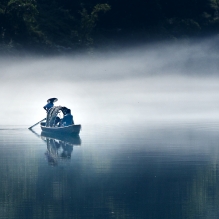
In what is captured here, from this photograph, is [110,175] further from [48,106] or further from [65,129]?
[48,106]

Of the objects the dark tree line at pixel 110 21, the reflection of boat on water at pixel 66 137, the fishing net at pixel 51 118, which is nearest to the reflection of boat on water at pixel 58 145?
the reflection of boat on water at pixel 66 137

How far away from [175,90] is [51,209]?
119918 mm

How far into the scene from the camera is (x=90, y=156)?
3509 cm

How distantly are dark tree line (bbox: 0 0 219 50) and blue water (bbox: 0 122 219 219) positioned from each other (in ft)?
266

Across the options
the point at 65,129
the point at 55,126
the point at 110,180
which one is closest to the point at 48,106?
the point at 55,126

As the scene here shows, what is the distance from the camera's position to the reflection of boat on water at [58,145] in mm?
34844


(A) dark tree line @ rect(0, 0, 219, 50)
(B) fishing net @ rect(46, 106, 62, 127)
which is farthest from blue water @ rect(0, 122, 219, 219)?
(A) dark tree line @ rect(0, 0, 219, 50)

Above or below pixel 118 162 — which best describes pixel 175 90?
above

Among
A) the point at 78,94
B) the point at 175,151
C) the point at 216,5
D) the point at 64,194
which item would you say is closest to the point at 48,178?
the point at 64,194

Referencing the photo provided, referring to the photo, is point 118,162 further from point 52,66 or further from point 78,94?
point 52,66

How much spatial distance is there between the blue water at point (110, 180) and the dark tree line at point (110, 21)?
8093 cm

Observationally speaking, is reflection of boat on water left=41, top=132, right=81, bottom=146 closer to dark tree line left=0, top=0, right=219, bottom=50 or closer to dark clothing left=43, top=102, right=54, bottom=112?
dark clothing left=43, top=102, right=54, bottom=112

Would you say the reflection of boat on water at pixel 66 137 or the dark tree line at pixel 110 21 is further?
the dark tree line at pixel 110 21

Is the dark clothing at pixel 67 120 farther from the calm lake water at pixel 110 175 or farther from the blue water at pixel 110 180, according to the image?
the blue water at pixel 110 180
